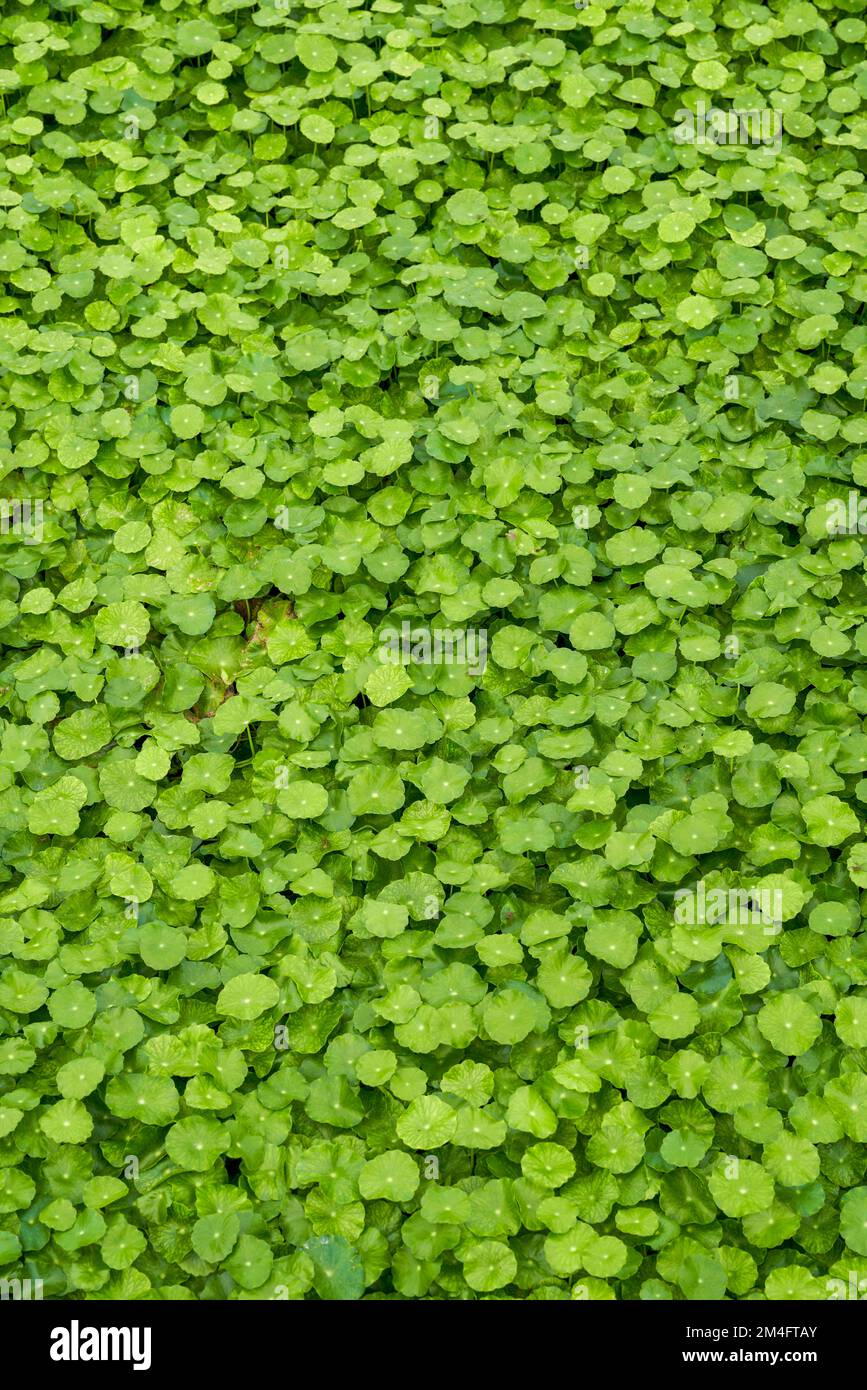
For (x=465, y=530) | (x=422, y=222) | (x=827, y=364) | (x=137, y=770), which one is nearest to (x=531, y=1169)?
(x=137, y=770)

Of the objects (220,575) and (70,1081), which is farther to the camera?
(220,575)

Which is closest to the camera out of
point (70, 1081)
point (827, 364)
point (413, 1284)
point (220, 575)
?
point (413, 1284)

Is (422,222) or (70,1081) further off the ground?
(422,222)

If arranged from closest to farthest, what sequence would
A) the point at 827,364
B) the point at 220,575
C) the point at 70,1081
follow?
the point at 70,1081 < the point at 220,575 < the point at 827,364

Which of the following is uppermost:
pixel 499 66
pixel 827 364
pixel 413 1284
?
pixel 499 66

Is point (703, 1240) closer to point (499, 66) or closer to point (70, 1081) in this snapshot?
point (70, 1081)

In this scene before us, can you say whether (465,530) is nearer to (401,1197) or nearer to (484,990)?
(484,990)
